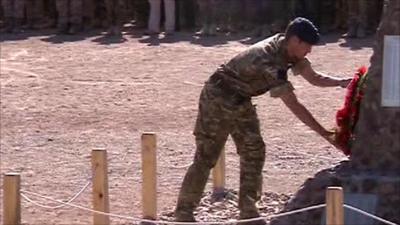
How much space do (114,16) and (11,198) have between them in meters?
12.4

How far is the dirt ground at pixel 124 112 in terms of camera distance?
1248 cm

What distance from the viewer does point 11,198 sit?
30.6ft

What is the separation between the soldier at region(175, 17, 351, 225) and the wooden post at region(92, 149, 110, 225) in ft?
2.15

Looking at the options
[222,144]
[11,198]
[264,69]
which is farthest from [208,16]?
[11,198]

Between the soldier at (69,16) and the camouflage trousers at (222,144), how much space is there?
1164cm

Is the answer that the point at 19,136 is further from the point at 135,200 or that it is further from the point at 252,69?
the point at 252,69

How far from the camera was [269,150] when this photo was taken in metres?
13.8

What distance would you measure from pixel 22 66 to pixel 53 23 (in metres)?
3.35

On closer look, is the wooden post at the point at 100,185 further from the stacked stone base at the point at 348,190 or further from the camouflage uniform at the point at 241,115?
the stacked stone base at the point at 348,190

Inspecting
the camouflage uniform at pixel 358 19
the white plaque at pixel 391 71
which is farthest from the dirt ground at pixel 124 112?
the white plaque at pixel 391 71

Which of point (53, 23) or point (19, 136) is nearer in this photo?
point (19, 136)

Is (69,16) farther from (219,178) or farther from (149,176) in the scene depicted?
(149,176)

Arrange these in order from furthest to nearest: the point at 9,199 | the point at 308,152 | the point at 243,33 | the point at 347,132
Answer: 1. the point at 243,33
2. the point at 308,152
3. the point at 347,132
4. the point at 9,199

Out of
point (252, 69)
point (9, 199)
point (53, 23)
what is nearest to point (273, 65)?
point (252, 69)
